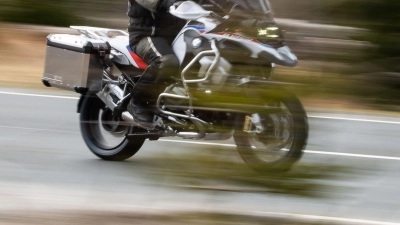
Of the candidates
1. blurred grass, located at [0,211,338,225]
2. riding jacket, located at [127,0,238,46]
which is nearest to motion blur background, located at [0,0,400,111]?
riding jacket, located at [127,0,238,46]

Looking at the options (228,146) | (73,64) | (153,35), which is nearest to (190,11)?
(153,35)

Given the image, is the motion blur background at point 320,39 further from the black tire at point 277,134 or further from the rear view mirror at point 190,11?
the rear view mirror at point 190,11

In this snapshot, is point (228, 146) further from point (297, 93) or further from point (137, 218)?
point (137, 218)

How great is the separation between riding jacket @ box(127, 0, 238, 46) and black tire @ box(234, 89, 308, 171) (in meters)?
0.27

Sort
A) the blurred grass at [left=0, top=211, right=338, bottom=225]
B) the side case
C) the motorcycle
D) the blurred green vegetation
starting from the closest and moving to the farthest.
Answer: the blurred green vegetation
the motorcycle
the blurred grass at [left=0, top=211, right=338, bottom=225]
the side case

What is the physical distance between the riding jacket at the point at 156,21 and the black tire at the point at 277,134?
0.27m

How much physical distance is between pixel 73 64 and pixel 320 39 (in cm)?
219

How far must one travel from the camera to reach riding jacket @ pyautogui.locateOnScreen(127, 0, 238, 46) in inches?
83.0

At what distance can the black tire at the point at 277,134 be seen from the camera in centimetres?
205

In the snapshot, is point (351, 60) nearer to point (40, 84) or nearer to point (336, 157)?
point (336, 157)

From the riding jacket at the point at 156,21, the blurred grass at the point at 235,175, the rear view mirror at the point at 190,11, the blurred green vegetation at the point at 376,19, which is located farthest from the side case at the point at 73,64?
the blurred green vegetation at the point at 376,19

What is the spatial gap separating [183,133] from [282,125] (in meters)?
0.47

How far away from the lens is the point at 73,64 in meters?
3.89

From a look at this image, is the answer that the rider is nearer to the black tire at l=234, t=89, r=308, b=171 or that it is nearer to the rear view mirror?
the rear view mirror
